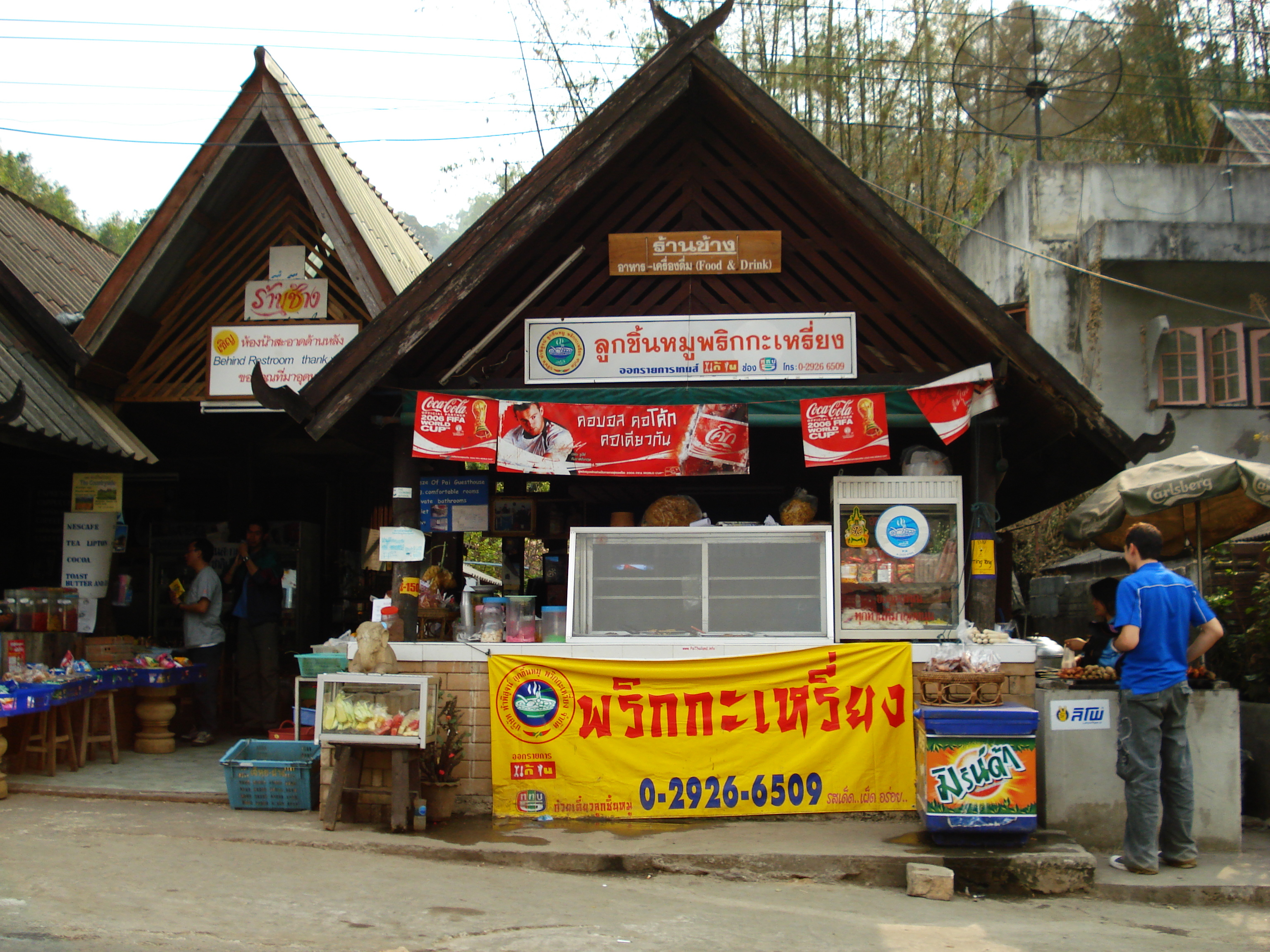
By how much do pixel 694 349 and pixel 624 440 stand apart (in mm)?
872

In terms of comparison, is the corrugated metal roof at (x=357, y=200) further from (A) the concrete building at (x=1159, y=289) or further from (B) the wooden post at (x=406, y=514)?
(A) the concrete building at (x=1159, y=289)

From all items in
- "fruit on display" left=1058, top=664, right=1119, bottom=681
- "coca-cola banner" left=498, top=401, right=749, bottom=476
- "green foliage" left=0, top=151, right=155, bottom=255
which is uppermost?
"green foliage" left=0, top=151, right=155, bottom=255

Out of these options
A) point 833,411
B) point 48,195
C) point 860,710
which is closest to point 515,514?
point 833,411

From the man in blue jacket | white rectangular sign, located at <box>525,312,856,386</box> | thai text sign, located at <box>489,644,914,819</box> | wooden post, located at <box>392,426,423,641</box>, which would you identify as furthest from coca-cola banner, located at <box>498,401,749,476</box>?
the man in blue jacket

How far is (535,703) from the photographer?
711cm

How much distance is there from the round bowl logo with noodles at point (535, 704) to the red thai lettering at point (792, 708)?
4.67ft

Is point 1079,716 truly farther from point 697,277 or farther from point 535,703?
point 697,277

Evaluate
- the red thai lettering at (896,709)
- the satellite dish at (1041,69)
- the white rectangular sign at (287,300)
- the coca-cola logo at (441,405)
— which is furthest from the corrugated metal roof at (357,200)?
the satellite dish at (1041,69)

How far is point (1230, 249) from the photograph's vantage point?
14.9 m

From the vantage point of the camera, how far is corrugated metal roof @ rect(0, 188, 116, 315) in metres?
10.5

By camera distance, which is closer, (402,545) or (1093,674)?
(1093,674)

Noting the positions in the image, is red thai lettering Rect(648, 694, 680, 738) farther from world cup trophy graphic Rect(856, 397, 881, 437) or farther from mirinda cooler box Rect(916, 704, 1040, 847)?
Answer: world cup trophy graphic Rect(856, 397, 881, 437)

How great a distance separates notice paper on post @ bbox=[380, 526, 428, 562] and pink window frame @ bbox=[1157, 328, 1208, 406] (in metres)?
12.3

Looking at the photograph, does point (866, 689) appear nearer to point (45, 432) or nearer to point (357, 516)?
point (45, 432)
